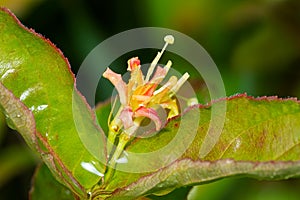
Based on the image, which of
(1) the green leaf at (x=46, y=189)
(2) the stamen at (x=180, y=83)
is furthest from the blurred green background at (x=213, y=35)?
(2) the stamen at (x=180, y=83)

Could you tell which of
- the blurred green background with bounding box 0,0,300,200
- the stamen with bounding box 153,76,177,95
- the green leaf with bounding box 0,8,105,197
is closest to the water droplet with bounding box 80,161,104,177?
the green leaf with bounding box 0,8,105,197

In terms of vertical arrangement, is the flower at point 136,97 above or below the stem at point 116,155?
above

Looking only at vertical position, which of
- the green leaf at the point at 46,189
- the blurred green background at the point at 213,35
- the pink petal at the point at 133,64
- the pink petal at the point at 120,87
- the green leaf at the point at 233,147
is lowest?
the green leaf at the point at 46,189

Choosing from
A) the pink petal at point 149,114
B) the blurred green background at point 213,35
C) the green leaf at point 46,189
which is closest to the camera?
the pink petal at point 149,114

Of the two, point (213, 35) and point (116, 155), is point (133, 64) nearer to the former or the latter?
point (116, 155)

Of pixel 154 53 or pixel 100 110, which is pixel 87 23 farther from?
pixel 100 110

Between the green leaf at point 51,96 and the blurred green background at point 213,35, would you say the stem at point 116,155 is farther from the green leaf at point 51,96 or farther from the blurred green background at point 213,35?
the blurred green background at point 213,35
